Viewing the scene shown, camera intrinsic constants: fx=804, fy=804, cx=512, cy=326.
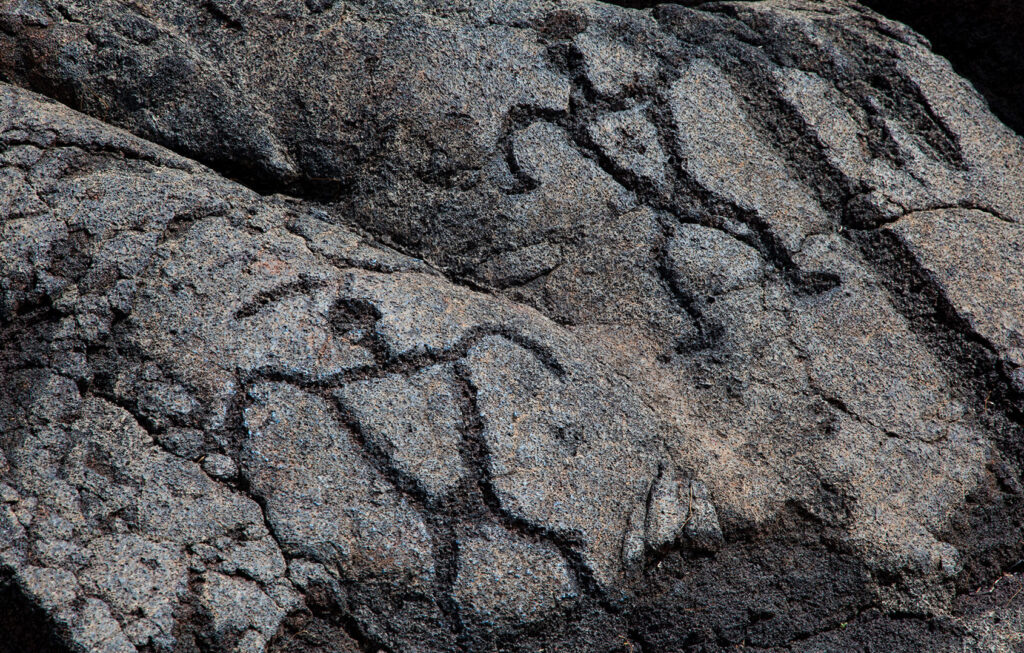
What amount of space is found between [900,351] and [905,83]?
71 centimetres

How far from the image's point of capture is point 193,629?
1.26 meters

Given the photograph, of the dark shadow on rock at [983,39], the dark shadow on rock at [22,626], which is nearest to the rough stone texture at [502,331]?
the dark shadow on rock at [22,626]

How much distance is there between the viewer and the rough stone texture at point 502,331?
4.46ft

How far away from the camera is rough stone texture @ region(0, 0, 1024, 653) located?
4.46 feet

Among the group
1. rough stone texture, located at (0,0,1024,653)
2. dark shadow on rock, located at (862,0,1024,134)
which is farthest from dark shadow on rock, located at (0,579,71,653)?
dark shadow on rock, located at (862,0,1024,134)

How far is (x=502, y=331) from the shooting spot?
63.1 inches

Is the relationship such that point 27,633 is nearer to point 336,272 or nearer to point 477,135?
point 336,272

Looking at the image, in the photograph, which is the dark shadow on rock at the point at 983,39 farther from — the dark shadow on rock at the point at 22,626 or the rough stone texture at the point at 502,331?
the dark shadow on rock at the point at 22,626

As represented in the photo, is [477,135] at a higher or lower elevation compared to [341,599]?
higher

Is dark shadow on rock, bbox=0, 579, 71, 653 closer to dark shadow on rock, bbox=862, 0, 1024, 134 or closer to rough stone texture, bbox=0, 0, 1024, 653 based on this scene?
rough stone texture, bbox=0, 0, 1024, 653

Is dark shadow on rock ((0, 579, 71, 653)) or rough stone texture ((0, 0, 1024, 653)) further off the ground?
rough stone texture ((0, 0, 1024, 653))

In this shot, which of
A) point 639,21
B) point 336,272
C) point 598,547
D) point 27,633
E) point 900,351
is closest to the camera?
point 27,633

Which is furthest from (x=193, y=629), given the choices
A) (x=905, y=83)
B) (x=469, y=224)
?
(x=905, y=83)

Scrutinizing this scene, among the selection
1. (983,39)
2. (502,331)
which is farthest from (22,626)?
(983,39)
